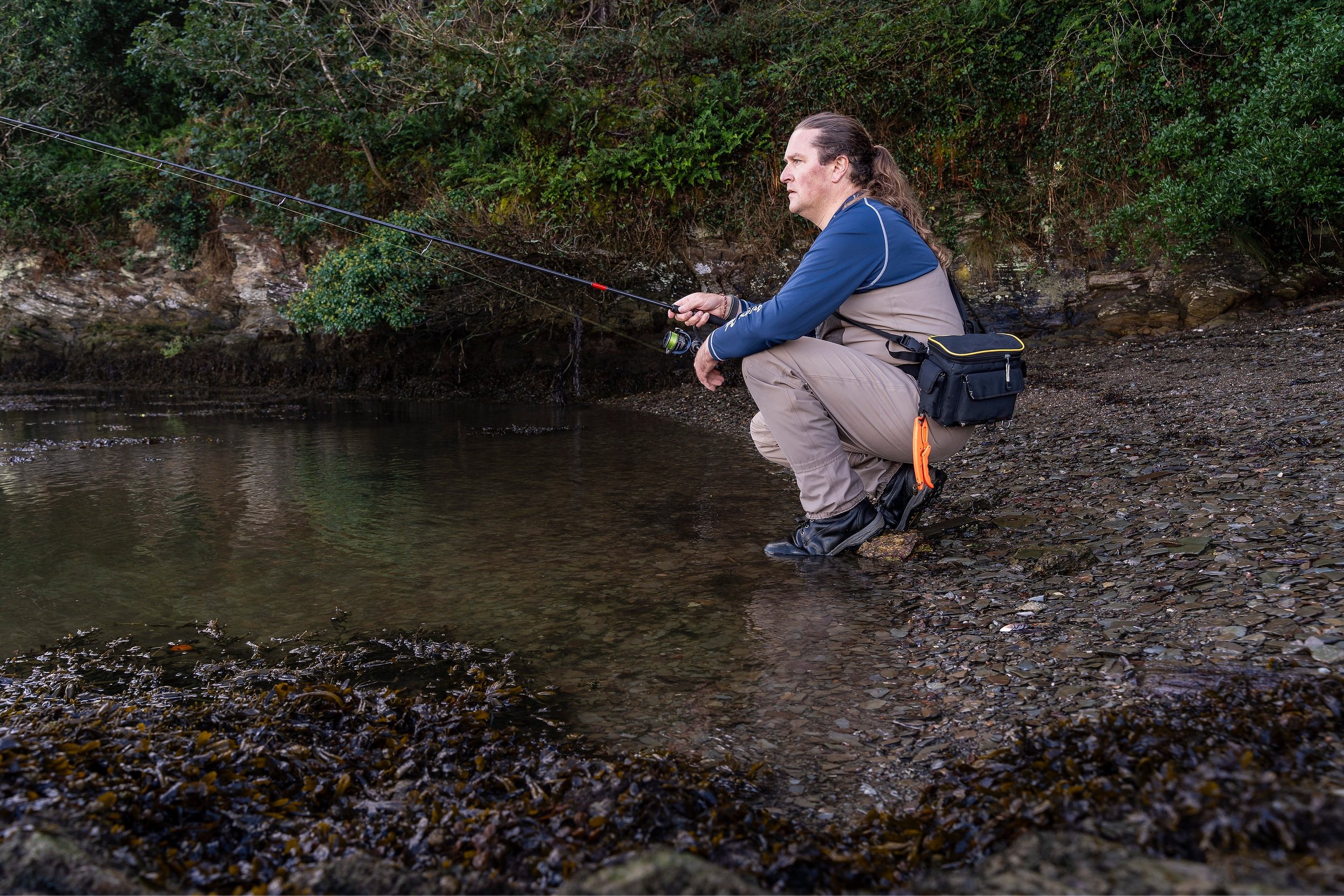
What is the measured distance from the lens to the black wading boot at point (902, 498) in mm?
4129

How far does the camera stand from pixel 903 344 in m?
3.89

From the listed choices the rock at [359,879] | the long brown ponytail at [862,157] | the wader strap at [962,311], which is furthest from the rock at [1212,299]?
the rock at [359,879]

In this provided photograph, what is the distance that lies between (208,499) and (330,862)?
167 inches

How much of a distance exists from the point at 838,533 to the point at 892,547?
24 cm

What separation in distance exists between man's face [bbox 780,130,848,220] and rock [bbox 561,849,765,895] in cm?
296

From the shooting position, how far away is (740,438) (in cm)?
747

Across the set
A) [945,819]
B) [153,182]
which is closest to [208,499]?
[945,819]

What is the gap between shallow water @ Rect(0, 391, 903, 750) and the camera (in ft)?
10.1

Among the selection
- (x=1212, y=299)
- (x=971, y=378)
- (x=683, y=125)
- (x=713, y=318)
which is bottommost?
(x=971, y=378)

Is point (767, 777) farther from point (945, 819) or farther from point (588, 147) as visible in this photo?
point (588, 147)

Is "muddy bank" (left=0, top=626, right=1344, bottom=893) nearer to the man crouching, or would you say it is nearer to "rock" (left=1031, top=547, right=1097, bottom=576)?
"rock" (left=1031, top=547, right=1097, bottom=576)

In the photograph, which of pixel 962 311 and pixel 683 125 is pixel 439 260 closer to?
pixel 683 125

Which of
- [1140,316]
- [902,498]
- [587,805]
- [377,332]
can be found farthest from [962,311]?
[377,332]

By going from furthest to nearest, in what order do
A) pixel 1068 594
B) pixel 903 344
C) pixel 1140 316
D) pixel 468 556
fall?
pixel 1140 316, pixel 468 556, pixel 903 344, pixel 1068 594
